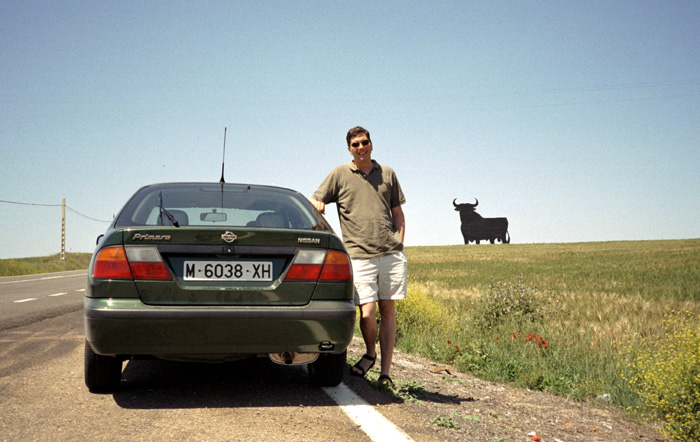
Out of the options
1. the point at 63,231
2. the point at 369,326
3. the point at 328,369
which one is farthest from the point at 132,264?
the point at 63,231

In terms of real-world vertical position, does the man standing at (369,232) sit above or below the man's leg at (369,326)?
above

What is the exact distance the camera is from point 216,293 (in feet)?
12.0

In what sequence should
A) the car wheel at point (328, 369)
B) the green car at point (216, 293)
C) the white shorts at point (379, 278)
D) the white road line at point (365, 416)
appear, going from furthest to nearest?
the white shorts at point (379, 278) → the car wheel at point (328, 369) → the green car at point (216, 293) → the white road line at point (365, 416)

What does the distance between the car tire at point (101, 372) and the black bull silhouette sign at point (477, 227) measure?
87.6 metres

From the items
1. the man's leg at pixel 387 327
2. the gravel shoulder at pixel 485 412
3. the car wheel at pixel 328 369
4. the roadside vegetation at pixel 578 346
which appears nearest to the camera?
the gravel shoulder at pixel 485 412

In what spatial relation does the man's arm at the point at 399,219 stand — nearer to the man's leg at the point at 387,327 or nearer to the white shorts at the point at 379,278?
the white shorts at the point at 379,278

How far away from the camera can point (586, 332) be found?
700 centimetres

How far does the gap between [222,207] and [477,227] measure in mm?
88132

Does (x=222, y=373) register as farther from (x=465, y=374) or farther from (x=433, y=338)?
(x=433, y=338)

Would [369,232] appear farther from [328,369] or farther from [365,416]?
[365,416]

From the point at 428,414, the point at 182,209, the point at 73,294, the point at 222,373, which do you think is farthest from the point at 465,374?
the point at 73,294

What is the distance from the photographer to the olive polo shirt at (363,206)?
14.7 ft

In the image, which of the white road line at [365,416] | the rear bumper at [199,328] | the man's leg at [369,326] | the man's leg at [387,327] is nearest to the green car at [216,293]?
the rear bumper at [199,328]

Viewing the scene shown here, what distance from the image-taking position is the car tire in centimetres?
408
